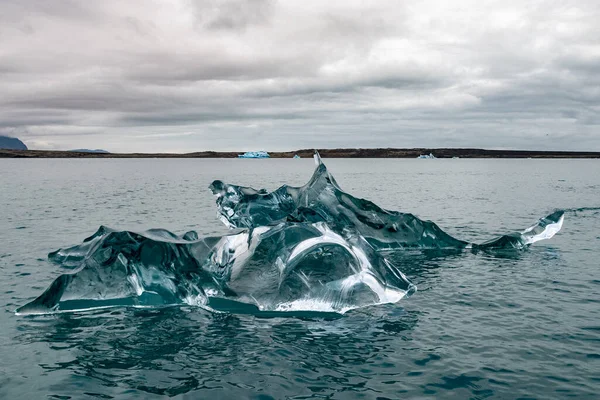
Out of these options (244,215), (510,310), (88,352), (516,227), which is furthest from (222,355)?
(516,227)

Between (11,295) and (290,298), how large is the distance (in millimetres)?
8093

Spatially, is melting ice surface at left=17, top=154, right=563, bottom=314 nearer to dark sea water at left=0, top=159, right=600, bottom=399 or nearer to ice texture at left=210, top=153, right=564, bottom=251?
dark sea water at left=0, top=159, right=600, bottom=399

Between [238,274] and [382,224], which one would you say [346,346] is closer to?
[238,274]

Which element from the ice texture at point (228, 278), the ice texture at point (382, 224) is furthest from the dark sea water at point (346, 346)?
the ice texture at point (382, 224)

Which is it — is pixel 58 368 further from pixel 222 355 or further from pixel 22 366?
pixel 222 355

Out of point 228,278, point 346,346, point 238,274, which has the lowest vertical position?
point 346,346

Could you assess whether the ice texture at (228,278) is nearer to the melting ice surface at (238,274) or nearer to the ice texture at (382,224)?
the melting ice surface at (238,274)

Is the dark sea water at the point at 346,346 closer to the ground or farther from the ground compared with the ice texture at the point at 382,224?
closer to the ground

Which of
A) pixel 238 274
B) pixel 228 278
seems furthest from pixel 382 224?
pixel 228 278

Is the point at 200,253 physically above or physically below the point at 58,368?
above

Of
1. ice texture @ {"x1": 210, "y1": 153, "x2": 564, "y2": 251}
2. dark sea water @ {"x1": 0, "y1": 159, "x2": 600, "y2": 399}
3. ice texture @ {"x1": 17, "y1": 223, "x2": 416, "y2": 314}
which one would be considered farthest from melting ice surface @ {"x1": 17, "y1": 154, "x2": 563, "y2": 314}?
ice texture @ {"x1": 210, "y1": 153, "x2": 564, "y2": 251}

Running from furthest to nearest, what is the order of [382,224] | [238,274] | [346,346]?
[382,224], [238,274], [346,346]

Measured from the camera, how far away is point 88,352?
33.9 ft

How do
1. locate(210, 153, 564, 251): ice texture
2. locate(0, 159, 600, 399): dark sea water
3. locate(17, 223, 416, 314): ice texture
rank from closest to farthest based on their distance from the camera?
locate(0, 159, 600, 399): dark sea water < locate(17, 223, 416, 314): ice texture < locate(210, 153, 564, 251): ice texture
